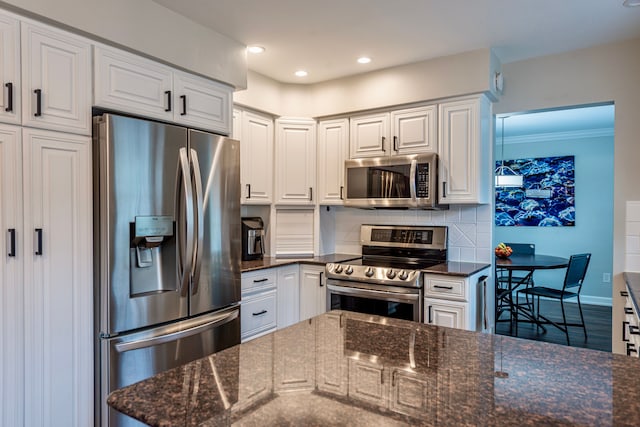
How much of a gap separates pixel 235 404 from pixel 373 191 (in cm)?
284

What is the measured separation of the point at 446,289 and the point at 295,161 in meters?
1.76

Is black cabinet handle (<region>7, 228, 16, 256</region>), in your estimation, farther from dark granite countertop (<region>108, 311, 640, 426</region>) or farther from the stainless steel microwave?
the stainless steel microwave

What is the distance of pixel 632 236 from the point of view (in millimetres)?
3012

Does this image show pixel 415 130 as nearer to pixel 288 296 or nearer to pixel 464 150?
pixel 464 150

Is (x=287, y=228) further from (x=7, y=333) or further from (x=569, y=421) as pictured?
(x=569, y=421)

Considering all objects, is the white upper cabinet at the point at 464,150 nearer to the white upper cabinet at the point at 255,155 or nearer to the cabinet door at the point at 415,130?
the cabinet door at the point at 415,130

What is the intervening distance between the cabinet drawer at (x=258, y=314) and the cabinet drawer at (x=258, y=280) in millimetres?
62

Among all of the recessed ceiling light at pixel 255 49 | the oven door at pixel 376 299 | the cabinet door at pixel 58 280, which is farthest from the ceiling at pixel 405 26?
the oven door at pixel 376 299

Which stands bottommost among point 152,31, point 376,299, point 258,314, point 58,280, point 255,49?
point 258,314

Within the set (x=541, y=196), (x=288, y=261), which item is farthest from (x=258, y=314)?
(x=541, y=196)

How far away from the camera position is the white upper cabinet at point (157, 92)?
220 centimetres

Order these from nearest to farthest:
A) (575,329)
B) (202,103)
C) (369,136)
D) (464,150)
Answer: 1. (202,103)
2. (464,150)
3. (369,136)
4. (575,329)

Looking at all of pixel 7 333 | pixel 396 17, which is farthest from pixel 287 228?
pixel 7 333

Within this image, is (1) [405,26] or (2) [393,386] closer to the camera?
(2) [393,386]
